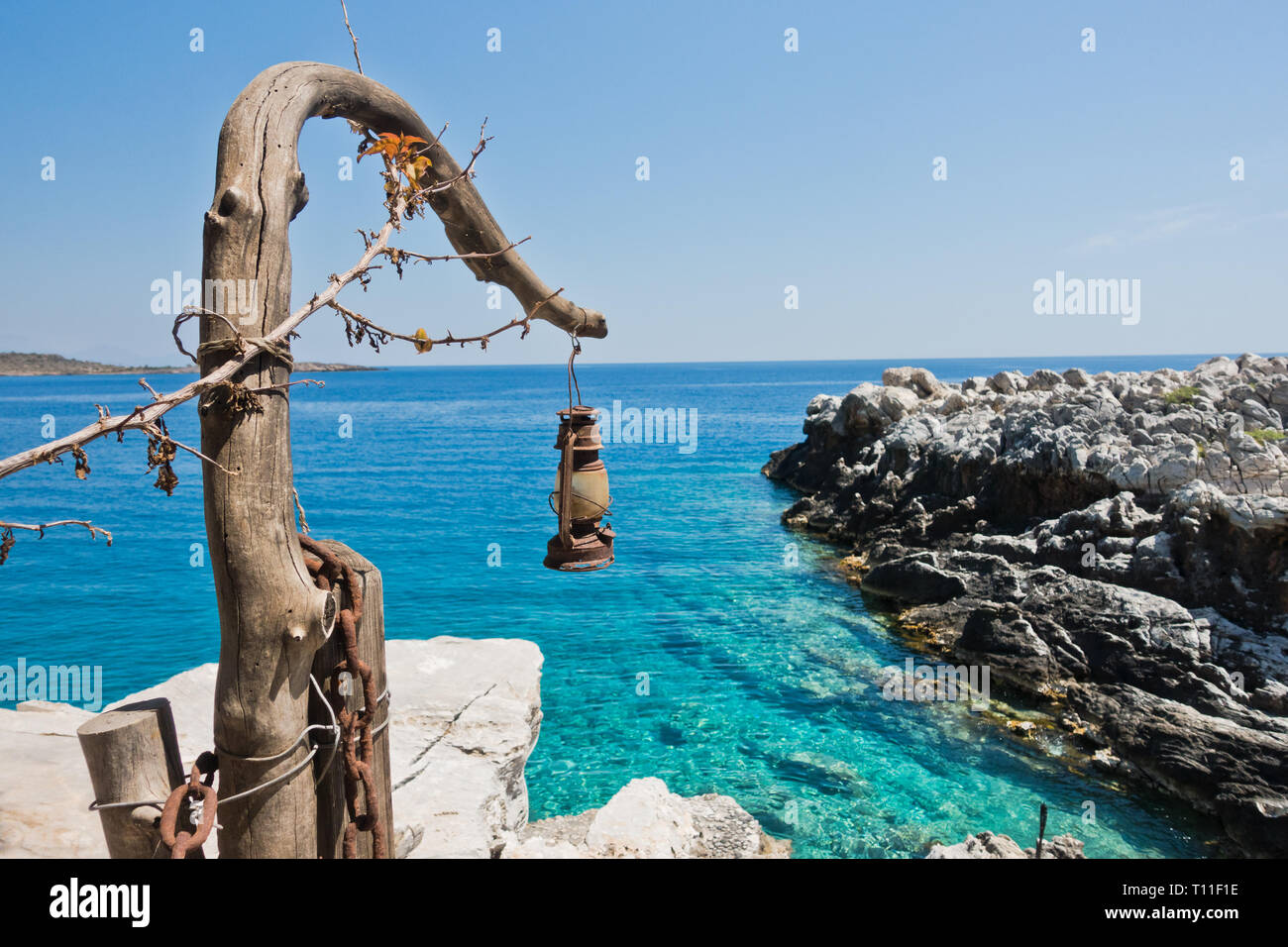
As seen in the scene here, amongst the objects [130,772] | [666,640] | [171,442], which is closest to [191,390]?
[171,442]

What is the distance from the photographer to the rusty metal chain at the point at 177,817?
234cm

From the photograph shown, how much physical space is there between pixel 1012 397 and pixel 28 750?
2698cm

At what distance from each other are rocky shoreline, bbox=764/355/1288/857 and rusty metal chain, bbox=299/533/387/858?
402 inches

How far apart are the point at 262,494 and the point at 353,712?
97 centimetres

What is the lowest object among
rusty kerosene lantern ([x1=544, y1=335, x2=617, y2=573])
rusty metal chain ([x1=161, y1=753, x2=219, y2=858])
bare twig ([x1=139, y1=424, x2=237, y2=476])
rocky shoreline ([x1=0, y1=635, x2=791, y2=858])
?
rocky shoreline ([x1=0, y1=635, x2=791, y2=858])

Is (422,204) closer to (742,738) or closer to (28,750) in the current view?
(28,750)

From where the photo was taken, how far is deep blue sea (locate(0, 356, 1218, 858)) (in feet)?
32.4

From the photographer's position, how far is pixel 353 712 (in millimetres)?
2848

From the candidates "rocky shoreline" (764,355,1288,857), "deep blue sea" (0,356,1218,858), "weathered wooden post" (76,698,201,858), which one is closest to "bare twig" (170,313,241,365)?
"weathered wooden post" (76,698,201,858)

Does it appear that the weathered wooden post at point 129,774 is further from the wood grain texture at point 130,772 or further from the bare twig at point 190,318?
the bare twig at point 190,318

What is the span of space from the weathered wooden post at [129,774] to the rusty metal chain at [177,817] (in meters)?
0.09

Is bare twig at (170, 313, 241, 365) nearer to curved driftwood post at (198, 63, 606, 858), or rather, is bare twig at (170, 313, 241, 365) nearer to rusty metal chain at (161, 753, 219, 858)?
curved driftwood post at (198, 63, 606, 858)

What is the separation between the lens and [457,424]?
80.1 metres
